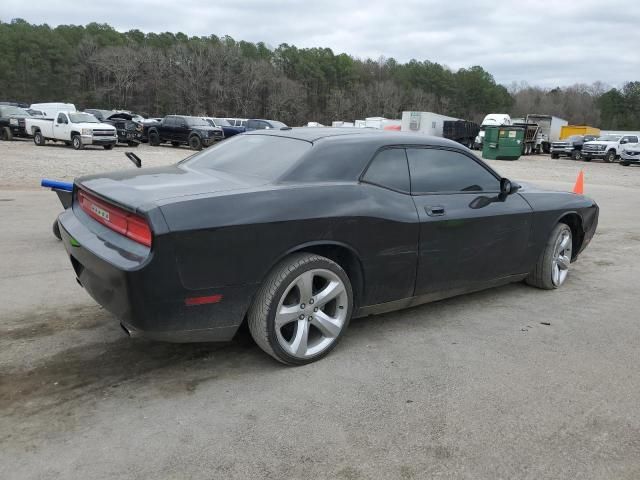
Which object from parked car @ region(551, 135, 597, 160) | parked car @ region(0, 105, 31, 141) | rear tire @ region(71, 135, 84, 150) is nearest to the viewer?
rear tire @ region(71, 135, 84, 150)

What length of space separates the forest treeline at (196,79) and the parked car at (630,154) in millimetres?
61833

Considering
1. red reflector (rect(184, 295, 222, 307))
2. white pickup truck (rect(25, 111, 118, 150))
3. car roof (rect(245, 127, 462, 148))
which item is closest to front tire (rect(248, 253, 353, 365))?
red reflector (rect(184, 295, 222, 307))

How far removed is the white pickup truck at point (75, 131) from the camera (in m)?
22.3

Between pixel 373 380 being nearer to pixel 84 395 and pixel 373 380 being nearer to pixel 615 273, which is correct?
pixel 84 395

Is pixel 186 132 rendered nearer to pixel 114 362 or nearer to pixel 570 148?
pixel 114 362

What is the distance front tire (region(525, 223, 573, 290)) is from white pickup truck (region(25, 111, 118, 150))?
21.0 meters

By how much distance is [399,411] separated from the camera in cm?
297

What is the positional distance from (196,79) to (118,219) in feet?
274

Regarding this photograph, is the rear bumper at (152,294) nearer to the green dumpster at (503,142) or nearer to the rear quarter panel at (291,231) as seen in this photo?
the rear quarter panel at (291,231)

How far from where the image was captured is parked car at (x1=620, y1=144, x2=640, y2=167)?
1182 inches

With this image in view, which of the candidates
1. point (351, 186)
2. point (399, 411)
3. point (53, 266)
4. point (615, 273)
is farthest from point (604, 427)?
point (53, 266)

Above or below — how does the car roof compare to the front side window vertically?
above

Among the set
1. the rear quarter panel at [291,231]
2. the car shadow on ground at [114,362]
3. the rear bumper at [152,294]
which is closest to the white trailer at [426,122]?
the rear quarter panel at [291,231]

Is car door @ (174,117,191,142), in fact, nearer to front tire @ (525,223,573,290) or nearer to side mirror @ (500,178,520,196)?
front tire @ (525,223,573,290)
